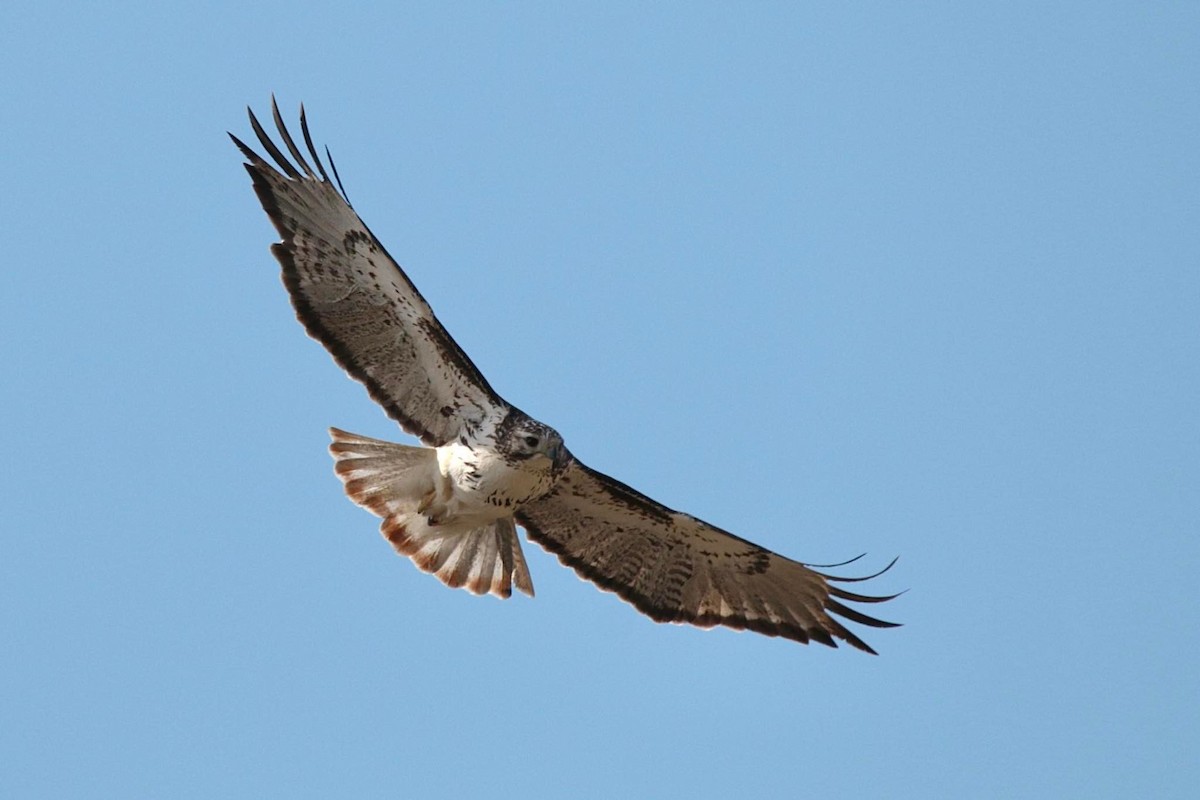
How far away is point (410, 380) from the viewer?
11734mm

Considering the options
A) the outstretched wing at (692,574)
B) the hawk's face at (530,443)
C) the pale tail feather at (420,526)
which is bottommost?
the pale tail feather at (420,526)

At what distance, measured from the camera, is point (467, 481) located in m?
11.6

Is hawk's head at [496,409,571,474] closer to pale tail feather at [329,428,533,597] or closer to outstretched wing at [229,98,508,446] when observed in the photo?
outstretched wing at [229,98,508,446]

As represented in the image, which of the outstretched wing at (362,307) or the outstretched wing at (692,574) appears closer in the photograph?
the outstretched wing at (362,307)

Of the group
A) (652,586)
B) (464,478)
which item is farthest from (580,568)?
(464,478)

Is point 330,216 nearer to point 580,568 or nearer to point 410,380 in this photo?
point 410,380

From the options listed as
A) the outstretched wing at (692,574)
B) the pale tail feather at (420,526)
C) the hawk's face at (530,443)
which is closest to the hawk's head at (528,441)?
the hawk's face at (530,443)

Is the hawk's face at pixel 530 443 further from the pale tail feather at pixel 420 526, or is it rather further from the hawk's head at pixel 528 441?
the pale tail feather at pixel 420 526

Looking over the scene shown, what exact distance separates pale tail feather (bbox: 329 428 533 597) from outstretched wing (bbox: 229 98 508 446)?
290 mm

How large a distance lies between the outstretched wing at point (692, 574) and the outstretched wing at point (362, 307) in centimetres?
103

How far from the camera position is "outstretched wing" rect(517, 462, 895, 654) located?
486 inches

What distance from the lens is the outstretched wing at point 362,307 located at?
11414mm

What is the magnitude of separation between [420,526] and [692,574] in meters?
1.85

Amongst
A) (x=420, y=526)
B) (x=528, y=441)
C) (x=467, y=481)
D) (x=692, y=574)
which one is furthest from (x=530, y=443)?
(x=692, y=574)
